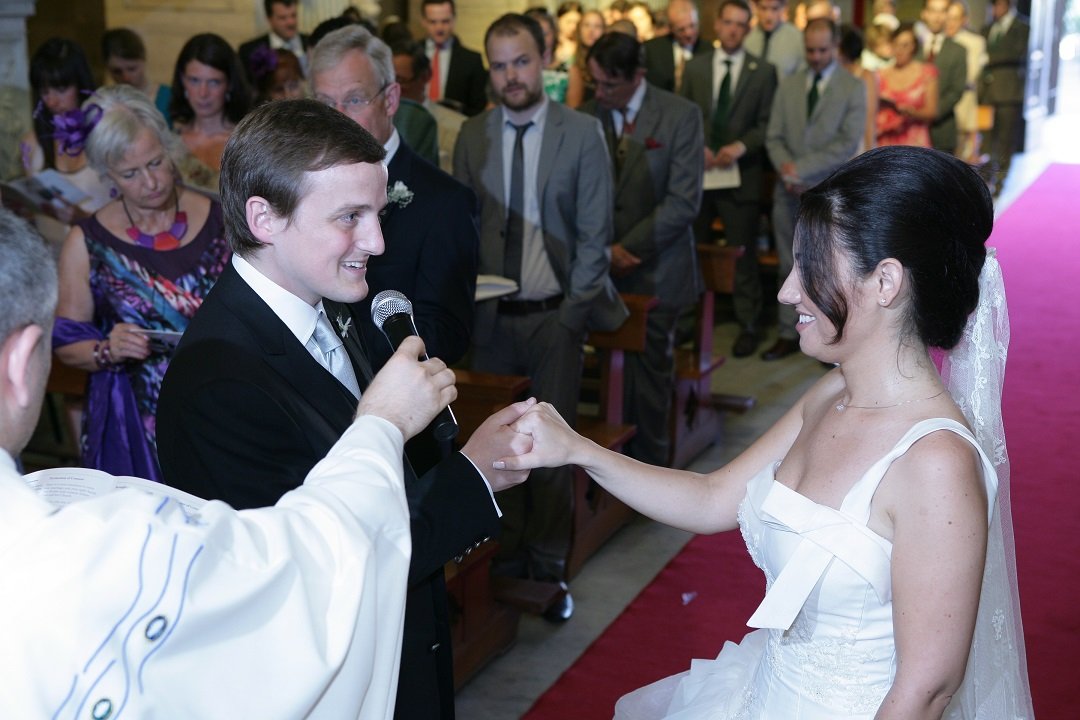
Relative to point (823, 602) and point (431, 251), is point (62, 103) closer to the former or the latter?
point (431, 251)

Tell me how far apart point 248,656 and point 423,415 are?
0.45 m

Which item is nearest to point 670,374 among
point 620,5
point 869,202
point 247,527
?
point 869,202

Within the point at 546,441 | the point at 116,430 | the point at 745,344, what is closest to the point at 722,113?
the point at 745,344

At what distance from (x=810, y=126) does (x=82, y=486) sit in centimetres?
659

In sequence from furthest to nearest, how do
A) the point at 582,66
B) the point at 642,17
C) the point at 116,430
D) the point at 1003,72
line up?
the point at 1003,72
the point at 642,17
the point at 582,66
the point at 116,430

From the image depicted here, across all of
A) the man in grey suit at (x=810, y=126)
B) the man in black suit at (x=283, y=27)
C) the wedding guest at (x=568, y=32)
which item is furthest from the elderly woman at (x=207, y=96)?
the wedding guest at (x=568, y=32)

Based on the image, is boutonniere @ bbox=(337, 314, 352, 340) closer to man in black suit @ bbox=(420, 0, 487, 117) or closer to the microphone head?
the microphone head

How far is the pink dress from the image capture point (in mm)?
10273

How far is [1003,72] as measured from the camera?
15.9 metres

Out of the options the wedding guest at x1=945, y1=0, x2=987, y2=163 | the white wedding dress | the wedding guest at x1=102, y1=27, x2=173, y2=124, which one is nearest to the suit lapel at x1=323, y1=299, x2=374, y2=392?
the white wedding dress

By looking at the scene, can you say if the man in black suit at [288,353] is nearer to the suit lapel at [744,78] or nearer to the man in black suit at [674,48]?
the suit lapel at [744,78]

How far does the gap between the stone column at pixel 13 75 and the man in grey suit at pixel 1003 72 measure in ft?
40.5

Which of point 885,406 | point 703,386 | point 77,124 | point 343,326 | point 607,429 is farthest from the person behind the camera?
point 703,386

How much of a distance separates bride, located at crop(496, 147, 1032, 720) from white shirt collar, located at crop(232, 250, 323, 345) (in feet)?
1.50
